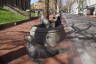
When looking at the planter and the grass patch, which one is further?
the grass patch

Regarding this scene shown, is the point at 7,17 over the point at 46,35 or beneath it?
over

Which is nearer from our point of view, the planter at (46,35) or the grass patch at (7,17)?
the planter at (46,35)

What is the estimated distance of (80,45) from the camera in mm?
9539

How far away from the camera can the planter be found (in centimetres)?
884

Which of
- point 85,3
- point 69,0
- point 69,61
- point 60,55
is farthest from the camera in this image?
point 69,0

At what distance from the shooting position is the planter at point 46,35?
884 centimetres

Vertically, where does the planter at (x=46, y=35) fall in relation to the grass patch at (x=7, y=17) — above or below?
below

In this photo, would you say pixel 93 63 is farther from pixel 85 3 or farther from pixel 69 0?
pixel 69 0

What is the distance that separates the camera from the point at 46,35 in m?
9.11

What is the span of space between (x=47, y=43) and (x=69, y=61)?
7.58 feet

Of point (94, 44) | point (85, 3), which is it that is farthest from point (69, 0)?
point (94, 44)

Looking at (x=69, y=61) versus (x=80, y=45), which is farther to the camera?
(x=80, y=45)

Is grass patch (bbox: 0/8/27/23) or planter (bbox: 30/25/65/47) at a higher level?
grass patch (bbox: 0/8/27/23)

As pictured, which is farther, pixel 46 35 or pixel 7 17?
pixel 7 17
